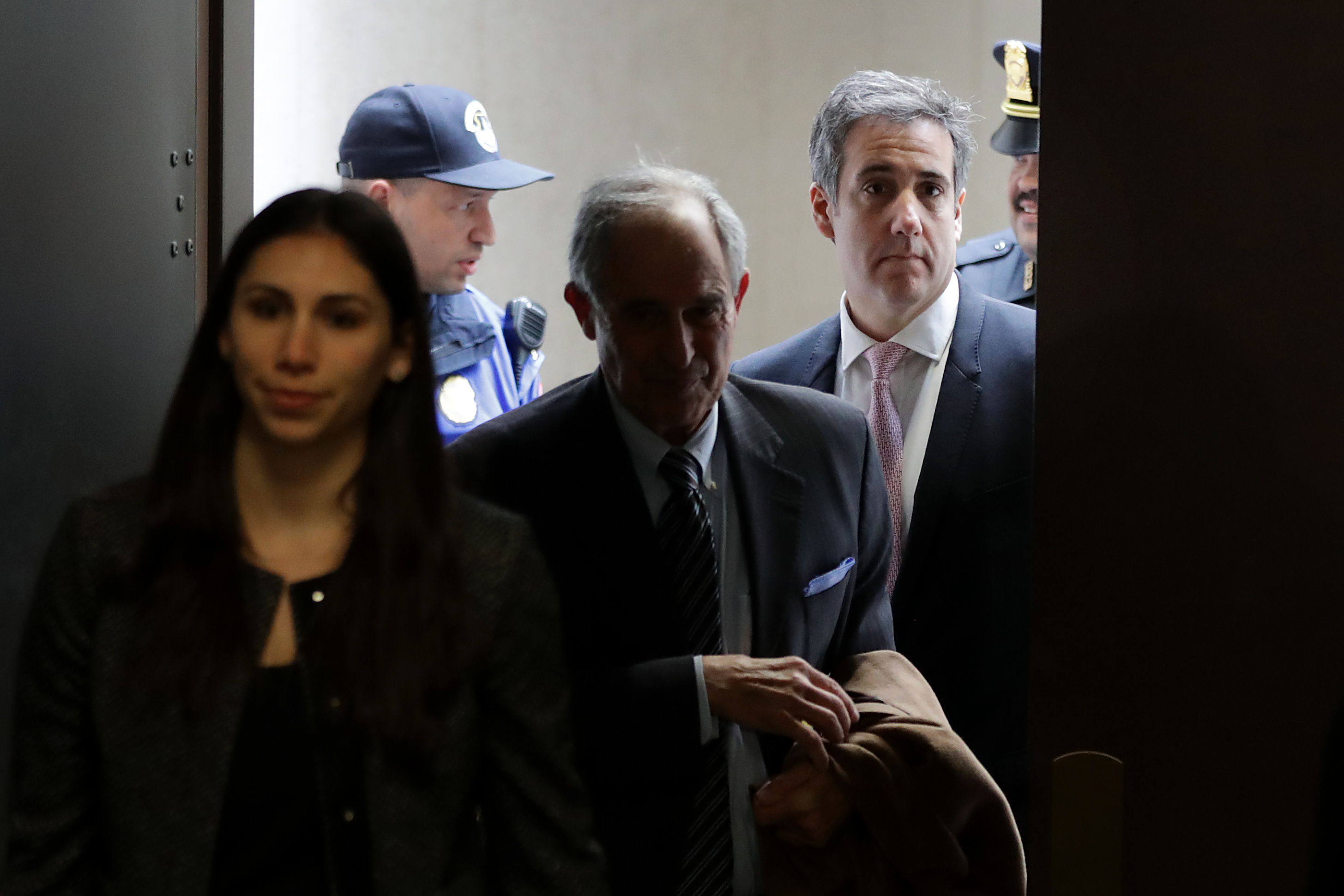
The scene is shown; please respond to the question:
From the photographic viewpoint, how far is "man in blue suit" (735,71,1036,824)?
1298mm

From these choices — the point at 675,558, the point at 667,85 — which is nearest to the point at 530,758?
the point at 675,558

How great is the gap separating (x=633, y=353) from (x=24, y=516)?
453 mm

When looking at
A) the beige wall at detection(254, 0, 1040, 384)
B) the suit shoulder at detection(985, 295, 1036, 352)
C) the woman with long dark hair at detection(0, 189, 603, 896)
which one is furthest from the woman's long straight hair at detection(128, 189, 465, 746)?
the beige wall at detection(254, 0, 1040, 384)

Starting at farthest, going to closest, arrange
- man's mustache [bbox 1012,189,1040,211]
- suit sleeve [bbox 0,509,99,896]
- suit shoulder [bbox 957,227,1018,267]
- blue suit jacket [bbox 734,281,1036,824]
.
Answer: suit shoulder [bbox 957,227,1018,267]
man's mustache [bbox 1012,189,1040,211]
blue suit jacket [bbox 734,281,1036,824]
suit sleeve [bbox 0,509,99,896]

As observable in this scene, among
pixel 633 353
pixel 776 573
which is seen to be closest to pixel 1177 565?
pixel 776 573

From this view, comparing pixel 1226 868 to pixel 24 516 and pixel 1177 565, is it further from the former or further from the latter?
pixel 24 516

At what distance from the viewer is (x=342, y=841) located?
827mm

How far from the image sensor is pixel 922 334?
4.52ft

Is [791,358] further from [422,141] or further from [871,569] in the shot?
[422,141]

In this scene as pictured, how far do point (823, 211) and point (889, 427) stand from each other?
0.86 feet

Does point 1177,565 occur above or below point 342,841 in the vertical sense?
above

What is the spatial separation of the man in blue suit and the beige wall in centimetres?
140

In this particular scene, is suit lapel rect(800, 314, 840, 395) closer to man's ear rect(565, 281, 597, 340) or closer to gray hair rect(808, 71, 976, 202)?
gray hair rect(808, 71, 976, 202)

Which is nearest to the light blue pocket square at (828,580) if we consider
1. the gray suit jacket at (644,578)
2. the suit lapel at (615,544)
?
the gray suit jacket at (644,578)
